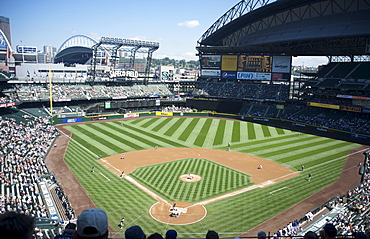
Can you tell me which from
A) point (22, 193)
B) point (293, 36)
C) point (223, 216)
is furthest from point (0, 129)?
point (293, 36)

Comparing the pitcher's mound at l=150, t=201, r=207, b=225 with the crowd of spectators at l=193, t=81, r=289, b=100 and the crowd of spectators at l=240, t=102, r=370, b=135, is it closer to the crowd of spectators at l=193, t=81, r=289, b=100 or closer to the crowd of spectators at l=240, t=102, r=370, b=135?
the crowd of spectators at l=240, t=102, r=370, b=135

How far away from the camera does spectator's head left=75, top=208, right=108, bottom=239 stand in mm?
4066

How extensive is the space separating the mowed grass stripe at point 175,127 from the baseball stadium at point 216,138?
17.1 inches

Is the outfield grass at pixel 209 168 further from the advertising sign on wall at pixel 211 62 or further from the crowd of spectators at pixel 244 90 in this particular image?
the advertising sign on wall at pixel 211 62

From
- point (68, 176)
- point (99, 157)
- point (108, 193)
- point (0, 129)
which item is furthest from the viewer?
point (0, 129)

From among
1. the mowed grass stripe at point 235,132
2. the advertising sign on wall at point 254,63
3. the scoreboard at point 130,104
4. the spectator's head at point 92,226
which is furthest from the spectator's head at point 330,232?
the advertising sign on wall at point 254,63

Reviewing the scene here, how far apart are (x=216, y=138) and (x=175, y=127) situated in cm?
1163

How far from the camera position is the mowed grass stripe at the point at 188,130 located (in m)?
51.9

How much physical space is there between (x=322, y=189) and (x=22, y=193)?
94.4 ft

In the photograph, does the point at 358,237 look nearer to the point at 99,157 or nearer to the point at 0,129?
the point at 99,157

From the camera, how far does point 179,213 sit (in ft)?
80.4

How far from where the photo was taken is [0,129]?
138ft

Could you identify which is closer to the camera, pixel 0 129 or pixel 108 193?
pixel 108 193

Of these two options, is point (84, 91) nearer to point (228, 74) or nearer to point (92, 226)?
point (228, 74)
